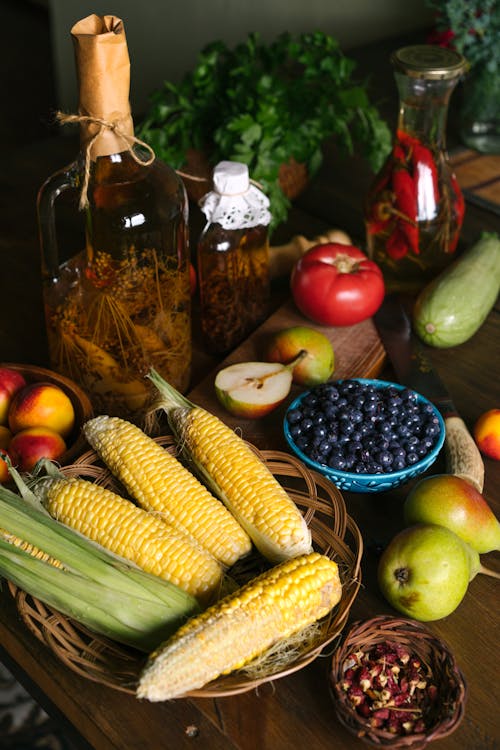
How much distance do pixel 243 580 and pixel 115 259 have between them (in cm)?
51

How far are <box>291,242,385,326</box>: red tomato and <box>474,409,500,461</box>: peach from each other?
31 cm

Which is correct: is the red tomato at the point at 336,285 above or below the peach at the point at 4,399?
above

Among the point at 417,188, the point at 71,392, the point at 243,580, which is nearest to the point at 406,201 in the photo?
the point at 417,188

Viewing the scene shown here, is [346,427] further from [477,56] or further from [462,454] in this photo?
[477,56]

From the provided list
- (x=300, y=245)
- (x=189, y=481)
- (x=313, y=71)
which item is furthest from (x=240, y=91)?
(x=189, y=481)

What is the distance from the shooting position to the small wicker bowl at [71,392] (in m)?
1.24

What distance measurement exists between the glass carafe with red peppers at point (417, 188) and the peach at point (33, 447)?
0.74 meters

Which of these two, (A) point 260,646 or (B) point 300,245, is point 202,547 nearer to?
(A) point 260,646

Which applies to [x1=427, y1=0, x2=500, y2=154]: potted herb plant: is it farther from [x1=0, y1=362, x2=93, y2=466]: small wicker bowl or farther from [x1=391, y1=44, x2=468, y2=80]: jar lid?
[x1=0, y1=362, x2=93, y2=466]: small wicker bowl

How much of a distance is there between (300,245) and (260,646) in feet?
3.13

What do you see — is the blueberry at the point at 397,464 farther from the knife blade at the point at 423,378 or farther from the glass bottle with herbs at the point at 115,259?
the glass bottle with herbs at the point at 115,259

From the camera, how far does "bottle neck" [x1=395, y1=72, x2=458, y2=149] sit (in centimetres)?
146

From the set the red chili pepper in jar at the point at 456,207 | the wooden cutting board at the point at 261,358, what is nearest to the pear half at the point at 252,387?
the wooden cutting board at the point at 261,358

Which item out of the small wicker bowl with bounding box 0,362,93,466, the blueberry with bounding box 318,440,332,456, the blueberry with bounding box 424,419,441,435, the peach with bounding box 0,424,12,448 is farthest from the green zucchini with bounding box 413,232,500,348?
the peach with bounding box 0,424,12,448
